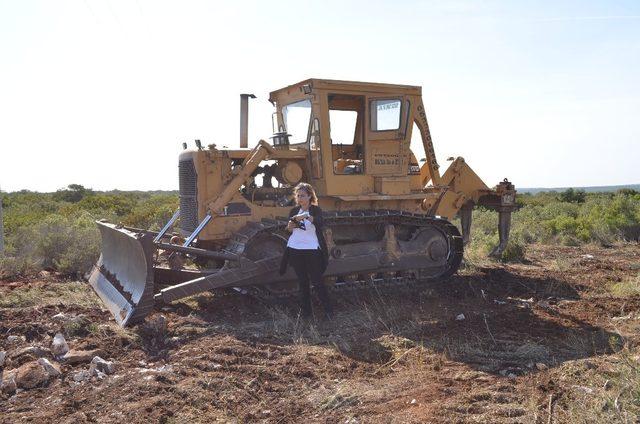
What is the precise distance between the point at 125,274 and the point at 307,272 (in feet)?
8.37

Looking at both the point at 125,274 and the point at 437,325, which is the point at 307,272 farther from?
the point at 125,274

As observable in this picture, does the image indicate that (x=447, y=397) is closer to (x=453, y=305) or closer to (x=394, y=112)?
(x=453, y=305)

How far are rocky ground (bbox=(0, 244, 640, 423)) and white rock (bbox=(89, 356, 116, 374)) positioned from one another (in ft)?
0.06

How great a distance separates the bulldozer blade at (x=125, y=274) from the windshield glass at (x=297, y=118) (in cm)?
306

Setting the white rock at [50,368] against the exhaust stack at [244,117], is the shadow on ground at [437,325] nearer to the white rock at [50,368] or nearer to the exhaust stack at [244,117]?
the white rock at [50,368]

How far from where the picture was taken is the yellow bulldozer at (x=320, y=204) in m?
8.57

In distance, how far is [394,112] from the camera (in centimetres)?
985

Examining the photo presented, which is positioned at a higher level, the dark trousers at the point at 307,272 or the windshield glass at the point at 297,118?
the windshield glass at the point at 297,118

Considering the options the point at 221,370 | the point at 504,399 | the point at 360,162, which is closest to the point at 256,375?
the point at 221,370

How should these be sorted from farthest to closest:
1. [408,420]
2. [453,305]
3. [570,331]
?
[453,305], [570,331], [408,420]

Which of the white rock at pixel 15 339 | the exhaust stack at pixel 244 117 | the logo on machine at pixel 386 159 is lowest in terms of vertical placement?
the white rock at pixel 15 339

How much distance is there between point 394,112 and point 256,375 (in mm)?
5563

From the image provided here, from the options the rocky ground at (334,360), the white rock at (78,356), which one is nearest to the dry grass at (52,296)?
the rocky ground at (334,360)

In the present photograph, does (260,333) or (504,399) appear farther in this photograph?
(260,333)
